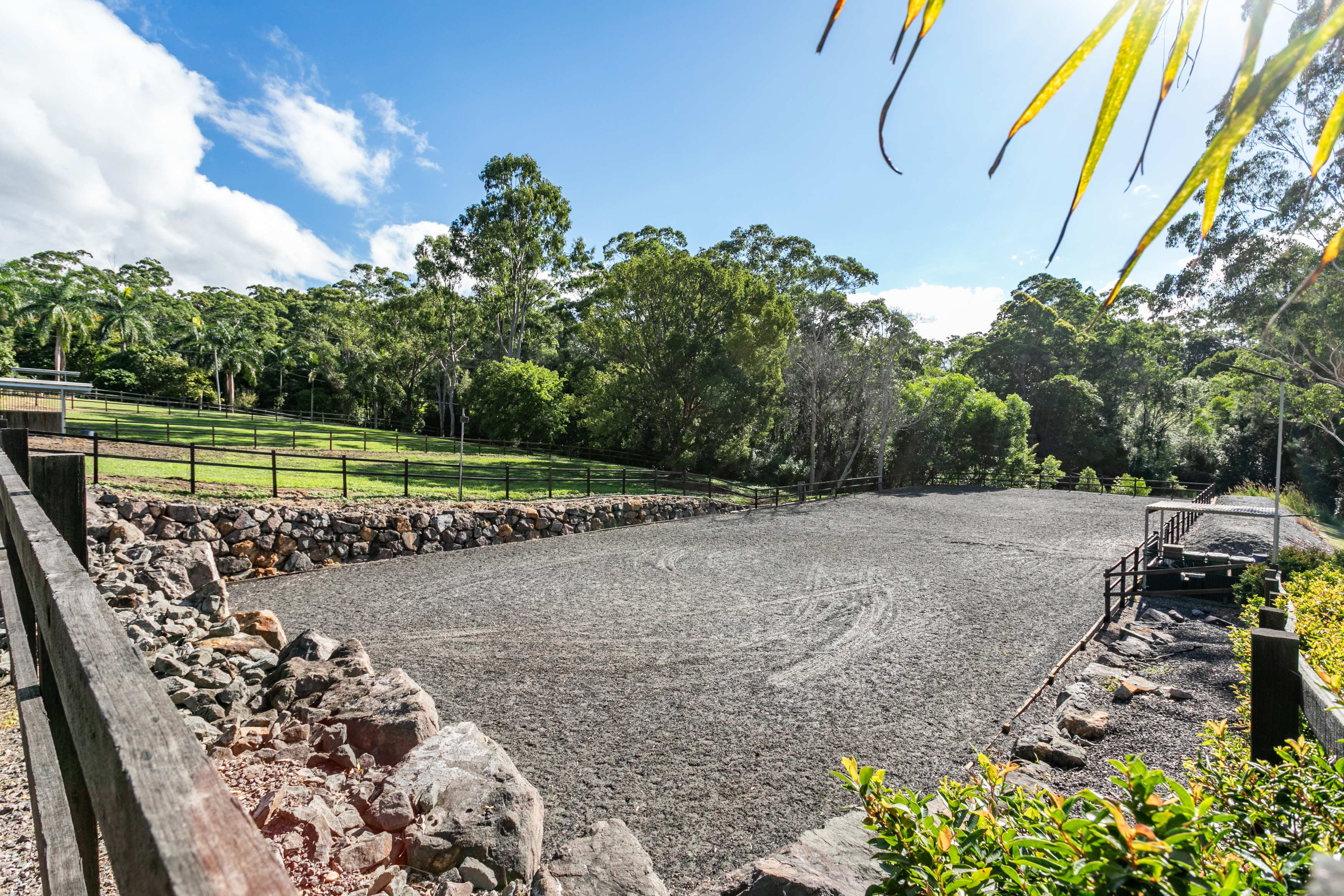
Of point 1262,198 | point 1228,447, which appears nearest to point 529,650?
point 1262,198

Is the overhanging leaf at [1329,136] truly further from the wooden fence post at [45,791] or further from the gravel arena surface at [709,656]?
the gravel arena surface at [709,656]

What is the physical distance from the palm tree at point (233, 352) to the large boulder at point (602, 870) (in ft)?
166

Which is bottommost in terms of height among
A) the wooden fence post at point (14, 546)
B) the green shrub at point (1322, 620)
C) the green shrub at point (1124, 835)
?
the green shrub at point (1322, 620)

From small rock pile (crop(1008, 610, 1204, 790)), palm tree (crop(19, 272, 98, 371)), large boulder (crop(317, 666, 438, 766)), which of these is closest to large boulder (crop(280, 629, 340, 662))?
large boulder (crop(317, 666, 438, 766))

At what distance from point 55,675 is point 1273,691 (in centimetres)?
365

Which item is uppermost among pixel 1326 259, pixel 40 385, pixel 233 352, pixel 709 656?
pixel 233 352

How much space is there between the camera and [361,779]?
3.62m

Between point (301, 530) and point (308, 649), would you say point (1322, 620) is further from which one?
point (301, 530)

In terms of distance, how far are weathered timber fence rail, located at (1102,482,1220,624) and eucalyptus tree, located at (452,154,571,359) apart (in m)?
28.3

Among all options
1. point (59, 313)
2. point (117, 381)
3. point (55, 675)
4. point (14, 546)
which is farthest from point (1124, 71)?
point (59, 313)

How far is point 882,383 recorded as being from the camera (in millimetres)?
26141

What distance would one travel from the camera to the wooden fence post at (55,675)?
3.98ft

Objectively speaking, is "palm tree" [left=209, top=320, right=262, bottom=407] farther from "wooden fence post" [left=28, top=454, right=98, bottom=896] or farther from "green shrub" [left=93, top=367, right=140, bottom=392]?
"wooden fence post" [left=28, top=454, right=98, bottom=896]

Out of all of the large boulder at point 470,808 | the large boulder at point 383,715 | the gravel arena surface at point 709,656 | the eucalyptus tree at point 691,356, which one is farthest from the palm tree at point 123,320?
the large boulder at point 470,808
